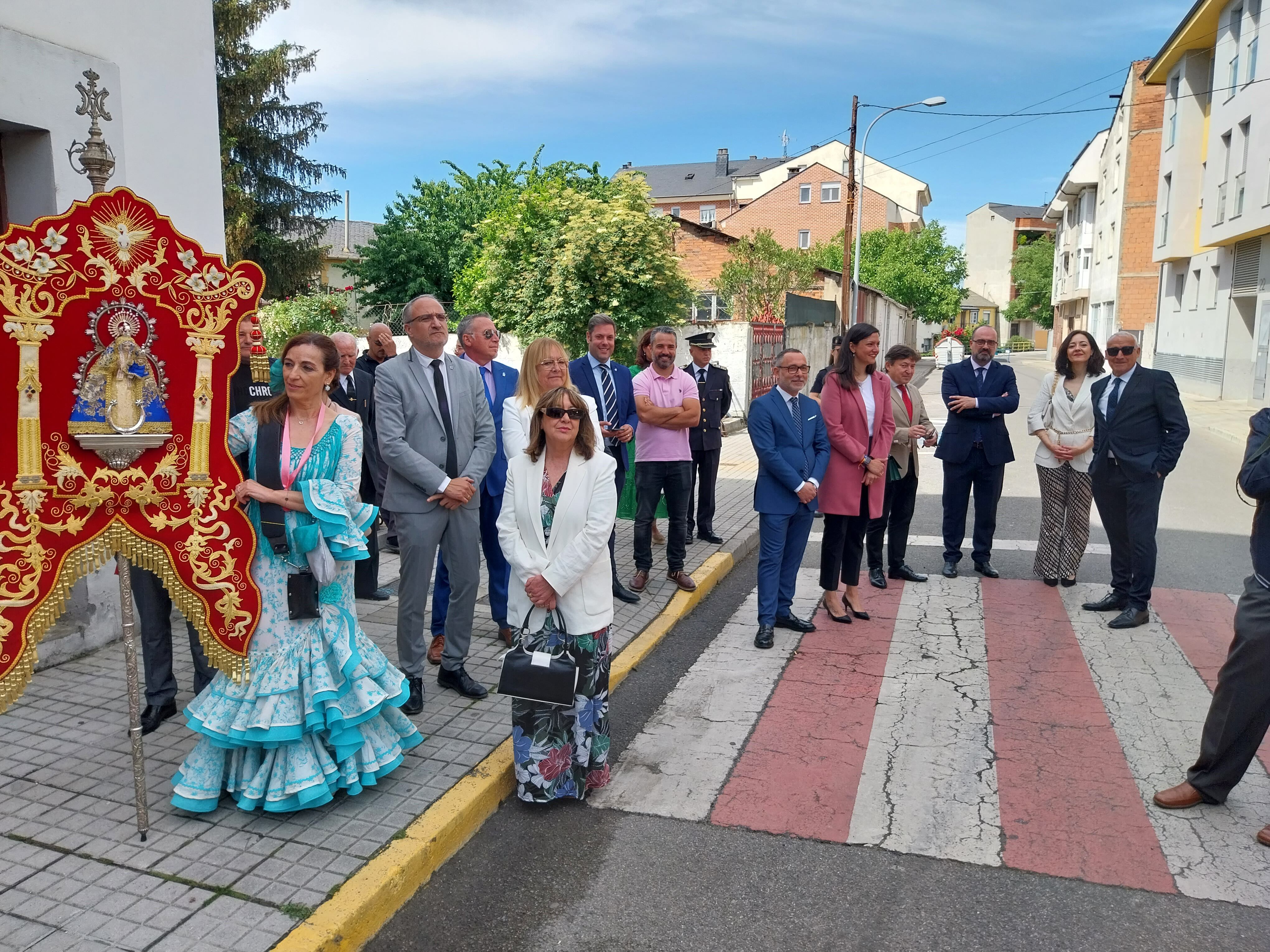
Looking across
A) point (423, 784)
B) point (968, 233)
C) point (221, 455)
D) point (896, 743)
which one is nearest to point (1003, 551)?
point (896, 743)

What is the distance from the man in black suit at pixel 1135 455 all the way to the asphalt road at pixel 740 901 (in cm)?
369

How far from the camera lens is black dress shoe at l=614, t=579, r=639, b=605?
22.7 feet

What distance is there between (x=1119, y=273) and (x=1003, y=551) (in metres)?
36.3

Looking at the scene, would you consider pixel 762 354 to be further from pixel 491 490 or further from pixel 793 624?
pixel 491 490

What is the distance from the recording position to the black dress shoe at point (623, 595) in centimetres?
692

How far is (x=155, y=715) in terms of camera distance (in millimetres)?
4590

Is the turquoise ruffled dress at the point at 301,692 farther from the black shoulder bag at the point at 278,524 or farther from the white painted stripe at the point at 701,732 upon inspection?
the white painted stripe at the point at 701,732

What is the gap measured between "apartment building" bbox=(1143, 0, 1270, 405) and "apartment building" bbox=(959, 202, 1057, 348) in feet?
224

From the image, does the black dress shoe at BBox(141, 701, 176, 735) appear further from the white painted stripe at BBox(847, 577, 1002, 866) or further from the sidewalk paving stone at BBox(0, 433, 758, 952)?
the white painted stripe at BBox(847, 577, 1002, 866)

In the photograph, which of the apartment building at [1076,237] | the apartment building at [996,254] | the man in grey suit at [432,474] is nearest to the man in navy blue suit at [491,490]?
the man in grey suit at [432,474]

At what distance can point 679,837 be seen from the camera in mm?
3861

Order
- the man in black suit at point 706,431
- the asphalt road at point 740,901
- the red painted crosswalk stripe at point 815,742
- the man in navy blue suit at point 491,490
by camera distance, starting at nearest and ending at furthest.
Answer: the asphalt road at point 740,901 < the red painted crosswalk stripe at point 815,742 < the man in navy blue suit at point 491,490 < the man in black suit at point 706,431

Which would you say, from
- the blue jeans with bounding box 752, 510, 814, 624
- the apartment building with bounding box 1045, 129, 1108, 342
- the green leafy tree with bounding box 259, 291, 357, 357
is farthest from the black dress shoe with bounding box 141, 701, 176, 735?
the apartment building with bounding box 1045, 129, 1108, 342

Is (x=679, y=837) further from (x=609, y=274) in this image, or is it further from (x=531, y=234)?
(x=531, y=234)
